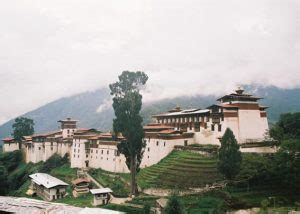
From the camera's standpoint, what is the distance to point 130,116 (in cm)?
4822

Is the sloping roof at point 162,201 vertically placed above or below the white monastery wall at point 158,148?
below

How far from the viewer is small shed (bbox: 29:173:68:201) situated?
2334 inches

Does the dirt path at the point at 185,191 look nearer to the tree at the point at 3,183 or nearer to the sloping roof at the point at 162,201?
the sloping roof at the point at 162,201

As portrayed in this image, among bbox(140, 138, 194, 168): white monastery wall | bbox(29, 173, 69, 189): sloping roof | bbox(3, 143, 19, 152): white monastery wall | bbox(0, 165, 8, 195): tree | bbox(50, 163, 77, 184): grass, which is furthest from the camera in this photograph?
bbox(3, 143, 19, 152): white monastery wall

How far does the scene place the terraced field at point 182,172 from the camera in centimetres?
4728

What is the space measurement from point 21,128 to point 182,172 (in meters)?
63.5

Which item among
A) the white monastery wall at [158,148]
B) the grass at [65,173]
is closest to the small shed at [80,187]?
the grass at [65,173]

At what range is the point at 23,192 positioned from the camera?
67188 millimetres

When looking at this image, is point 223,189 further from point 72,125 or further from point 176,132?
point 72,125

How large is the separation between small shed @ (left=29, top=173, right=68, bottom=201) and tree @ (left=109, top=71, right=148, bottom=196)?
16.5m

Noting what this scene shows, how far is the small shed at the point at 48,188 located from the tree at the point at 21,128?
33946 mm

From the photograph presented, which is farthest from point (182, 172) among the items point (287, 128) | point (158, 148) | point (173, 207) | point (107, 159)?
point (107, 159)

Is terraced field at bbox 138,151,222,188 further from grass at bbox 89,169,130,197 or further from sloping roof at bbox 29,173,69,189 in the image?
sloping roof at bbox 29,173,69,189

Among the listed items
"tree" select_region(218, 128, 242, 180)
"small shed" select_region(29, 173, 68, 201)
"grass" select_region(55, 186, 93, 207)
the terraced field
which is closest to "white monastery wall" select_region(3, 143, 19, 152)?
"small shed" select_region(29, 173, 68, 201)
